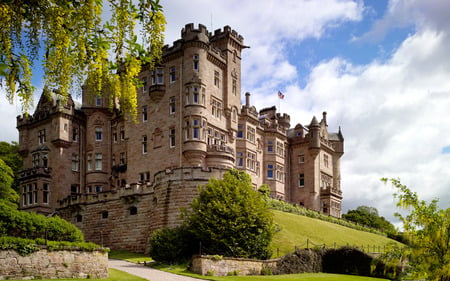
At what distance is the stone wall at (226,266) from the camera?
98.9 feet

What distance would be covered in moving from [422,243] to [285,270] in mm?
12972

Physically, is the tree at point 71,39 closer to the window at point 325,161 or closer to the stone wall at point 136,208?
the stone wall at point 136,208

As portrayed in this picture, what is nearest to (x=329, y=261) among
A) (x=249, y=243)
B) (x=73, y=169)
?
(x=249, y=243)

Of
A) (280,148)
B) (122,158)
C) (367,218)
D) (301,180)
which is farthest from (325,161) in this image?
(122,158)

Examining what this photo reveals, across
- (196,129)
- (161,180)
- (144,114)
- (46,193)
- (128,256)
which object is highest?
(144,114)

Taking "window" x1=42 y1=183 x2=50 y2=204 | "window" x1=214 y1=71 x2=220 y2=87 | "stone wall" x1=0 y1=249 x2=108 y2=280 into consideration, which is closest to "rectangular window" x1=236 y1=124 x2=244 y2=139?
"window" x1=214 y1=71 x2=220 y2=87

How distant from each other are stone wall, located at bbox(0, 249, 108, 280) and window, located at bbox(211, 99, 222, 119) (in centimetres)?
2665

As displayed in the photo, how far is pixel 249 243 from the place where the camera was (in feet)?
111

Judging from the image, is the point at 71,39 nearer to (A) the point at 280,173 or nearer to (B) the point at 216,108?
(B) the point at 216,108

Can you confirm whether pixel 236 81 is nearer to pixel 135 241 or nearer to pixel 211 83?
pixel 211 83

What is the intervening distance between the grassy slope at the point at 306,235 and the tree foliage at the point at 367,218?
72.6 ft

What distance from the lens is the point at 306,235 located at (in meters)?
44.6

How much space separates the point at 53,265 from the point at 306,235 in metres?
24.9

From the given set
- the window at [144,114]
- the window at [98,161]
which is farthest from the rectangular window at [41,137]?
the window at [144,114]
